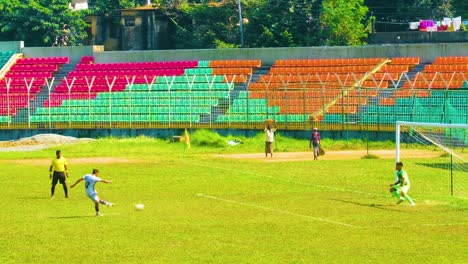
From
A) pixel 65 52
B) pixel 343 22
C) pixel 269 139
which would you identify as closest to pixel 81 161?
pixel 269 139

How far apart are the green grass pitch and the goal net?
25cm

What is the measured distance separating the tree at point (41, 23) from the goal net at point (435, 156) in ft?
167

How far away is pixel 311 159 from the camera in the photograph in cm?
5288

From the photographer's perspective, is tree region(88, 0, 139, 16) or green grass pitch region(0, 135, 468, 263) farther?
tree region(88, 0, 139, 16)

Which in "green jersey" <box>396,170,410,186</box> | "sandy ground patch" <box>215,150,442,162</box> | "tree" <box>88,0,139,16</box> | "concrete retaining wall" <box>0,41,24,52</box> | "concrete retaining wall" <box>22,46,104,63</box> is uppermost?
"tree" <box>88,0,139,16</box>

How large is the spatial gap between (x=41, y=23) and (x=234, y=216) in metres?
64.3

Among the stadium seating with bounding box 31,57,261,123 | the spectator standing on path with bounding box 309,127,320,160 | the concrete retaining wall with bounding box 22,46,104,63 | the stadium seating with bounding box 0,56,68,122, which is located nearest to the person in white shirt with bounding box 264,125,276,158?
the spectator standing on path with bounding box 309,127,320,160

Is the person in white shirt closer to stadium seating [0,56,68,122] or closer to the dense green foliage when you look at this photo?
stadium seating [0,56,68,122]

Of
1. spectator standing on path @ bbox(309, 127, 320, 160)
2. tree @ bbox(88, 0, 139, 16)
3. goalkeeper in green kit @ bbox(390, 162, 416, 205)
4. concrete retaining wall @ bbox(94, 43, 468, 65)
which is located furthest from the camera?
tree @ bbox(88, 0, 139, 16)

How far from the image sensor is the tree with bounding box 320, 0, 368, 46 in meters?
82.8

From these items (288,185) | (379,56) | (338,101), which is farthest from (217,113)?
(288,185)

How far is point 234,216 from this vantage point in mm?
34312

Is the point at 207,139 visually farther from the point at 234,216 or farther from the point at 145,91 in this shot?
the point at 234,216

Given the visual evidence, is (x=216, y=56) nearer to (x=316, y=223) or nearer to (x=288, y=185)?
(x=288, y=185)
